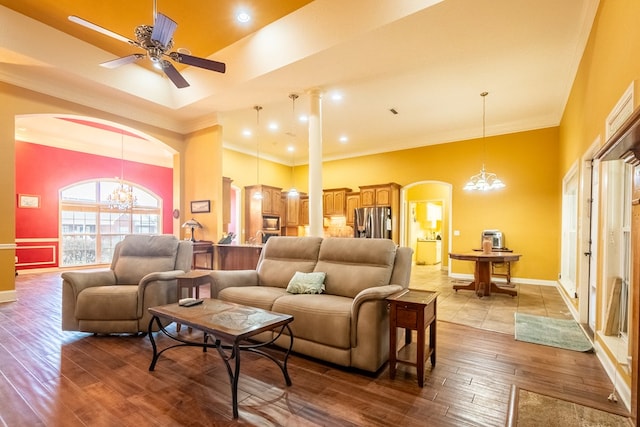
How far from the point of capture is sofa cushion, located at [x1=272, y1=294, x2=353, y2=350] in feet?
8.20

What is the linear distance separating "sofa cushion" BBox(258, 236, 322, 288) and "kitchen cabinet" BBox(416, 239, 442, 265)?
24.5 feet

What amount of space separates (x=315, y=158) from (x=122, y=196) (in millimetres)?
6933

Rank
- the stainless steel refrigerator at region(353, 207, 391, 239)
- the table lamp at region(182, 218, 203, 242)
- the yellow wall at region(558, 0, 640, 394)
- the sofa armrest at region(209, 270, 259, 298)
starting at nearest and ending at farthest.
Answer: the yellow wall at region(558, 0, 640, 394) < the sofa armrest at region(209, 270, 259, 298) < the table lamp at region(182, 218, 203, 242) < the stainless steel refrigerator at region(353, 207, 391, 239)

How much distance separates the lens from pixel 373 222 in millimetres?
A: 8023

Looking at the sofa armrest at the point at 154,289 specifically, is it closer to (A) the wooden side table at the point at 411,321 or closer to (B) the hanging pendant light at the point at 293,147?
(A) the wooden side table at the point at 411,321

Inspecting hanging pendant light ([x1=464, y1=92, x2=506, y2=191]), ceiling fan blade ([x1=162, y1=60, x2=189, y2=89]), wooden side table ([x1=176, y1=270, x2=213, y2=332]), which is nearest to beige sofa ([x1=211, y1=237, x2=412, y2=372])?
wooden side table ([x1=176, y1=270, x2=213, y2=332])

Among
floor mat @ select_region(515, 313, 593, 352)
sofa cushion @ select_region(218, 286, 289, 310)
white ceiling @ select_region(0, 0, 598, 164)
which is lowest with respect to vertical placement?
floor mat @ select_region(515, 313, 593, 352)

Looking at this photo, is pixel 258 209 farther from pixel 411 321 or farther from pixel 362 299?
pixel 411 321

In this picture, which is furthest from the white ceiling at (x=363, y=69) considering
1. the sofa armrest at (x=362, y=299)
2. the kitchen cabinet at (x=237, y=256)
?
the sofa armrest at (x=362, y=299)

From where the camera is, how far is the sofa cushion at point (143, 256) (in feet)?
12.4

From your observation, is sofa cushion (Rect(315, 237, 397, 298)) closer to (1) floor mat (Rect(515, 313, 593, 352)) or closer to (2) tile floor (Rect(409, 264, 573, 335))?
(2) tile floor (Rect(409, 264, 573, 335))

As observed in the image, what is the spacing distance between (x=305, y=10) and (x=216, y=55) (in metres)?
1.88

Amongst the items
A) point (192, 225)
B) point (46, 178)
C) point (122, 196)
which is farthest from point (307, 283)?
point (46, 178)

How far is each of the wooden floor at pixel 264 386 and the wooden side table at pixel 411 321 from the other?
0.14 metres
